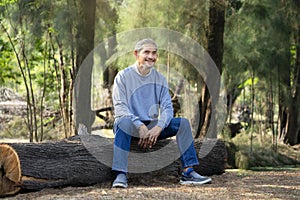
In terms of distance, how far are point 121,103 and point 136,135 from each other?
30 cm

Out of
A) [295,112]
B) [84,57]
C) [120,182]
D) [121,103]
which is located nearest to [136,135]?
[121,103]

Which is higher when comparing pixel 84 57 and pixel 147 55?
pixel 84 57

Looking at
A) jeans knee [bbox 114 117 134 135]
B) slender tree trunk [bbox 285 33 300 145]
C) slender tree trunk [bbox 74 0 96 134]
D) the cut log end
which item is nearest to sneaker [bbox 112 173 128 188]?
jeans knee [bbox 114 117 134 135]

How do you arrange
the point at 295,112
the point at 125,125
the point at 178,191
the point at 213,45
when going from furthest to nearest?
the point at 295,112 < the point at 213,45 < the point at 125,125 < the point at 178,191

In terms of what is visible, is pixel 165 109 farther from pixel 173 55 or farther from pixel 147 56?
pixel 173 55

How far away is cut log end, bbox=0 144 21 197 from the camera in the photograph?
4297mm

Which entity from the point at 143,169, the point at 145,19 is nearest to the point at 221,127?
the point at 145,19

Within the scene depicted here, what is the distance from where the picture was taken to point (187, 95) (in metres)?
10.7

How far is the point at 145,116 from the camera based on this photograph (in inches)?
183

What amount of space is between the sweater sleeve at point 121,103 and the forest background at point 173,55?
3318 millimetres

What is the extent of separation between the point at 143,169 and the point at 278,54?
252 inches

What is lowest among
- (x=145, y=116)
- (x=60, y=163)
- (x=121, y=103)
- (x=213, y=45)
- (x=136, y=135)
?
(x=60, y=163)

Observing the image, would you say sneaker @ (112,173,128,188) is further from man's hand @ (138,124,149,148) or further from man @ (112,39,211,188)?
man's hand @ (138,124,149,148)

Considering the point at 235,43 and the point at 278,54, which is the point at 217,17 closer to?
the point at 235,43
